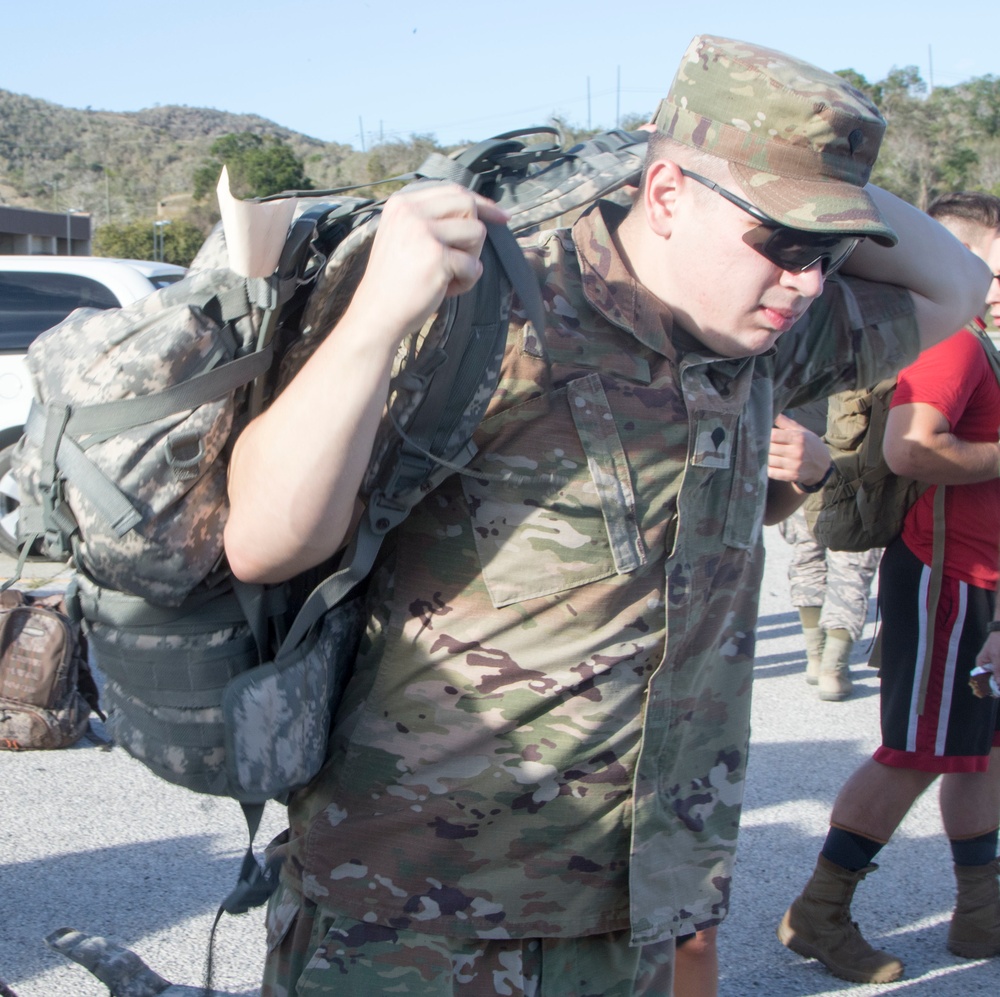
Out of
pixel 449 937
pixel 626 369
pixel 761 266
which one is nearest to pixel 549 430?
pixel 626 369

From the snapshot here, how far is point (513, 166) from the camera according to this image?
1666mm

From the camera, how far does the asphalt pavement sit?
3100mm

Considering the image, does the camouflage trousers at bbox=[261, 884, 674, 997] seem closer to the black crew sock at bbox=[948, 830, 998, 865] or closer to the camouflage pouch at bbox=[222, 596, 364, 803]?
the camouflage pouch at bbox=[222, 596, 364, 803]

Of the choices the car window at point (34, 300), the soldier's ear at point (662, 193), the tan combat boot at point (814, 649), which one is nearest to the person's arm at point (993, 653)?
the soldier's ear at point (662, 193)

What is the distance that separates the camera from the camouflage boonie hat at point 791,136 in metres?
1.61

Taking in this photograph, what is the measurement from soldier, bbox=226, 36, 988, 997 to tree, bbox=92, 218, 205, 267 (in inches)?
1815

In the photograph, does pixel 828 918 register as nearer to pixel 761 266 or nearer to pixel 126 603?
pixel 761 266

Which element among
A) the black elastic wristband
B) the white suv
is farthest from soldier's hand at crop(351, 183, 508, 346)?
the white suv

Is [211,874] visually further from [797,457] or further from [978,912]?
[797,457]

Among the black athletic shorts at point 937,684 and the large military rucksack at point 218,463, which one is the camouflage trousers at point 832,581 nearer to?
the black athletic shorts at point 937,684

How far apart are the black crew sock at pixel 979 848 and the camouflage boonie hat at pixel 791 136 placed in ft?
7.14

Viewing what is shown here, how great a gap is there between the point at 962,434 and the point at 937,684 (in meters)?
0.72

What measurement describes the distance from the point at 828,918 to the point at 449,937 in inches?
75.2

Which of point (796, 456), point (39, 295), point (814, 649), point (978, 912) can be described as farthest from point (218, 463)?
point (39, 295)
